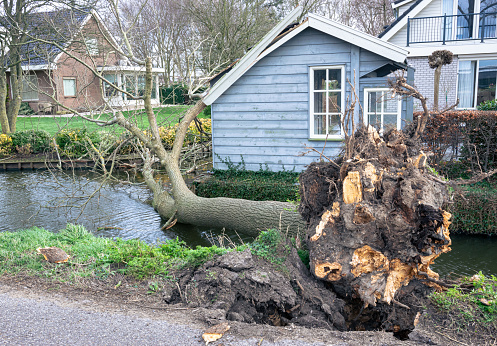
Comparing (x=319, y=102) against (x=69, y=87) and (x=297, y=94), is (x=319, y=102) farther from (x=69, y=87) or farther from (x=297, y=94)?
(x=69, y=87)

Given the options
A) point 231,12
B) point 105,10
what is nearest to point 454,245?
point 105,10

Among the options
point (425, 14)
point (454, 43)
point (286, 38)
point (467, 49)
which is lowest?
point (286, 38)

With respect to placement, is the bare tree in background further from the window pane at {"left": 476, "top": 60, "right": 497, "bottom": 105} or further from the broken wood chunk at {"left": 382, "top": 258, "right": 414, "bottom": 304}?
the window pane at {"left": 476, "top": 60, "right": 497, "bottom": 105}

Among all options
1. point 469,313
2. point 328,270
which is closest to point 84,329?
point 328,270

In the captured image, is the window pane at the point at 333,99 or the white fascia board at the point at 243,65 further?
the white fascia board at the point at 243,65

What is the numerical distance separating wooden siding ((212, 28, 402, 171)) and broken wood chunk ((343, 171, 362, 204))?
576 cm

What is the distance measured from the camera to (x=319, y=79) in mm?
10992

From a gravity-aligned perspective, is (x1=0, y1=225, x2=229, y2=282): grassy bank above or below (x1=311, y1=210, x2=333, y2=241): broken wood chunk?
below

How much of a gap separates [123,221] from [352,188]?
6.89 meters

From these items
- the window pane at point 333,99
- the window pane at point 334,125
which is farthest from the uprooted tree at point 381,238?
the window pane at point 333,99

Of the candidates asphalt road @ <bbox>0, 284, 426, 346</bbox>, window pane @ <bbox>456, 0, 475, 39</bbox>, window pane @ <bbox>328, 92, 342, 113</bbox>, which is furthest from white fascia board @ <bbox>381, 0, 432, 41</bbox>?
asphalt road @ <bbox>0, 284, 426, 346</bbox>

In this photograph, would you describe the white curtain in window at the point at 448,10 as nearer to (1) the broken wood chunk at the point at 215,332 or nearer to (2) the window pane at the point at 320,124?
(2) the window pane at the point at 320,124

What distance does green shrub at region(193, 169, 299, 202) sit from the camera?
10133 mm

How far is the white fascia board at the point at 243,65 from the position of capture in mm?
11141
